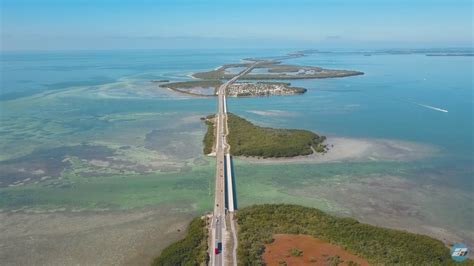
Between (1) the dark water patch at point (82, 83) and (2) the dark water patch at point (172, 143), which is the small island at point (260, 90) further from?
(1) the dark water patch at point (82, 83)

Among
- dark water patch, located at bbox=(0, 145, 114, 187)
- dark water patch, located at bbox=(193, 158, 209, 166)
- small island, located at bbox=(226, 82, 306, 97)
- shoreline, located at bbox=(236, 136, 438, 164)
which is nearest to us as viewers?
dark water patch, located at bbox=(0, 145, 114, 187)

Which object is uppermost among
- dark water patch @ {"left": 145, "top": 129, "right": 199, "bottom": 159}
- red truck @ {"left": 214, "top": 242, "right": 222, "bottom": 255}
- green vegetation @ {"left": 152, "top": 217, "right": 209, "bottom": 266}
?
dark water patch @ {"left": 145, "top": 129, "right": 199, "bottom": 159}

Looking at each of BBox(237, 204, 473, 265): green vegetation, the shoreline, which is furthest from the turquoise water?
BBox(237, 204, 473, 265): green vegetation

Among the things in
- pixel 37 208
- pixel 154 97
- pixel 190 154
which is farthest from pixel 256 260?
pixel 154 97

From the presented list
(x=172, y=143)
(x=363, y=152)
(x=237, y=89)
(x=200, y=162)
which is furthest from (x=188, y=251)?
(x=237, y=89)

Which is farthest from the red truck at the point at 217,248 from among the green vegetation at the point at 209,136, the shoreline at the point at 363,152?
the green vegetation at the point at 209,136

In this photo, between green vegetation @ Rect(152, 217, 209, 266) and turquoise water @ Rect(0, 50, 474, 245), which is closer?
green vegetation @ Rect(152, 217, 209, 266)

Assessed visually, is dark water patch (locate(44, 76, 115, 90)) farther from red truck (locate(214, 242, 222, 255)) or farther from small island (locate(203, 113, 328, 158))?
red truck (locate(214, 242, 222, 255))
